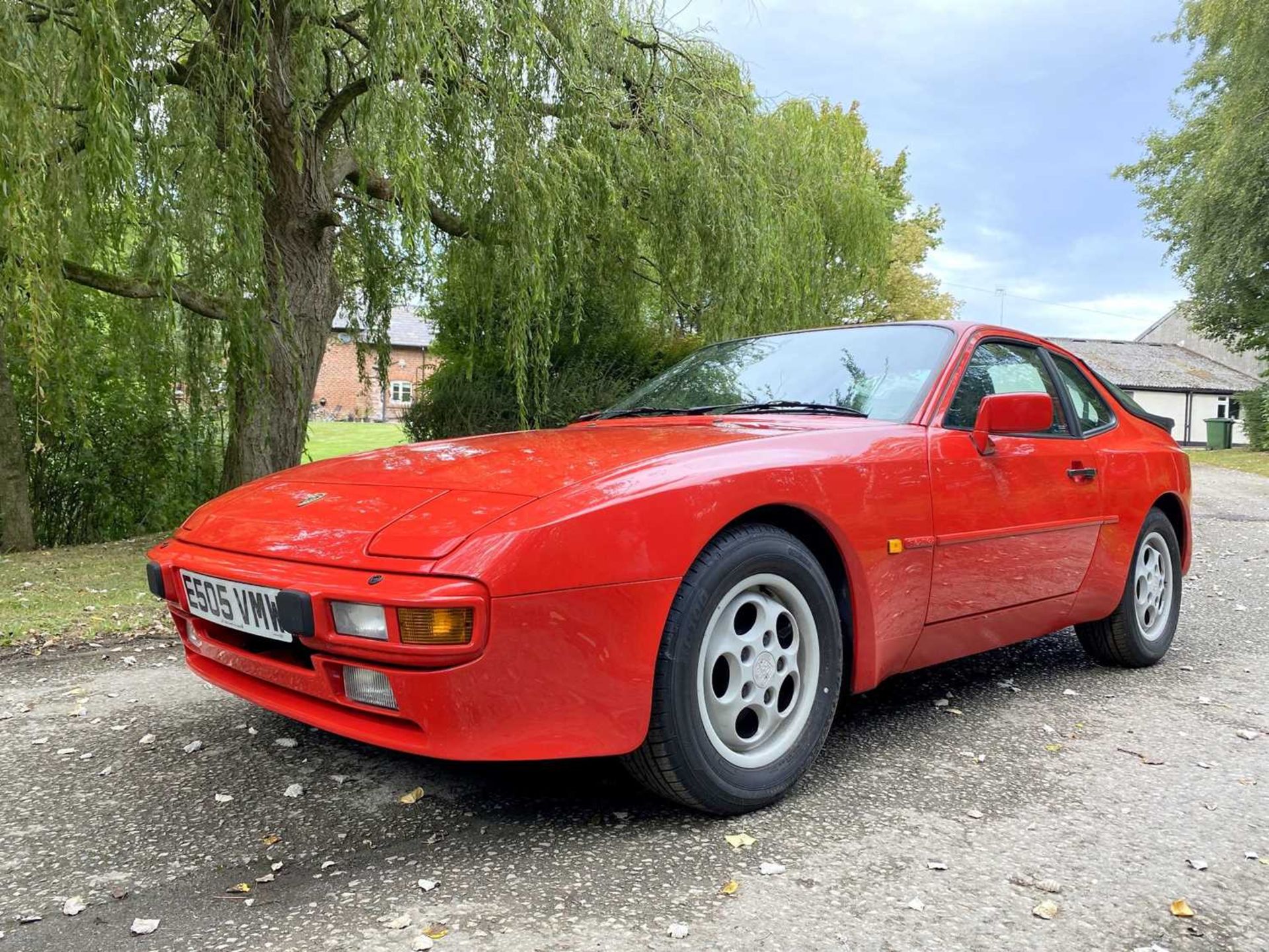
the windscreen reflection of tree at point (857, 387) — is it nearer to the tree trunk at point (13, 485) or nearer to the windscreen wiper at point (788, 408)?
the windscreen wiper at point (788, 408)

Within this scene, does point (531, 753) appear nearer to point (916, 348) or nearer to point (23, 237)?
point (916, 348)


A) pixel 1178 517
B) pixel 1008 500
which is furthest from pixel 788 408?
pixel 1178 517

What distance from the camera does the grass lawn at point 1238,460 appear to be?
1847cm

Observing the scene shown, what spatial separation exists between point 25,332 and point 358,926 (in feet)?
13.8

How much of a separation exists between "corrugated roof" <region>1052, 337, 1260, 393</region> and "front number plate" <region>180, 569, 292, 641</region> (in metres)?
44.9

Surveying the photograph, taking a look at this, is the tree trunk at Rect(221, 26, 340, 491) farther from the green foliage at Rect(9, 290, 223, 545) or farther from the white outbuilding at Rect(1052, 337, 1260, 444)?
the white outbuilding at Rect(1052, 337, 1260, 444)

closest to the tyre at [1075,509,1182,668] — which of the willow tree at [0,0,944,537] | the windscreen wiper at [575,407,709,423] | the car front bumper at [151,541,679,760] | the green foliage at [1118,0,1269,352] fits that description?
the windscreen wiper at [575,407,709,423]

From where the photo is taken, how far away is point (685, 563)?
2.19 m

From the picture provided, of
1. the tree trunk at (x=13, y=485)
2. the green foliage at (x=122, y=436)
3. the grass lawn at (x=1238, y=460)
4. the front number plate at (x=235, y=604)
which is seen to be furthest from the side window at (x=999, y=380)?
the grass lawn at (x=1238, y=460)

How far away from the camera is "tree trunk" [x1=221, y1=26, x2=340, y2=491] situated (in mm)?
6039

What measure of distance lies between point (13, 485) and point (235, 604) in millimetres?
7477

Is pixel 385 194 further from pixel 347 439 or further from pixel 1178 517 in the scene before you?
pixel 347 439

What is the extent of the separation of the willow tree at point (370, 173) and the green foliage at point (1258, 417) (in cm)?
1905

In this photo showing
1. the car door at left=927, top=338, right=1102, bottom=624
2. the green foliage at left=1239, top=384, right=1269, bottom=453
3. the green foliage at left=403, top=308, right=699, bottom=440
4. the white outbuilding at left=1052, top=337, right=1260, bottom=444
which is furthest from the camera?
the white outbuilding at left=1052, top=337, right=1260, bottom=444
